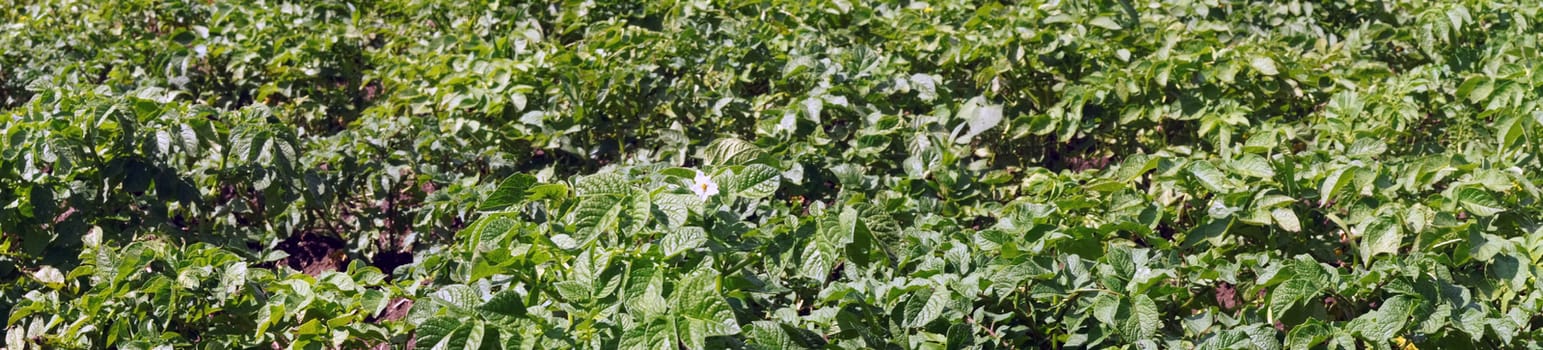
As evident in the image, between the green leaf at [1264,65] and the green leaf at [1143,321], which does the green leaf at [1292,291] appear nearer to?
the green leaf at [1143,321]

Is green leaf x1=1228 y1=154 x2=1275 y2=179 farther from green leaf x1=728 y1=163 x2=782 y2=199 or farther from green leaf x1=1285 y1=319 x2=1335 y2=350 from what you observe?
green leaf x1=728 y1=163 x2=782 y2=199

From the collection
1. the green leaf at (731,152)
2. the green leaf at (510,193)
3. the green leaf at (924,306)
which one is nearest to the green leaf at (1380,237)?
the green leaf at (924,306)

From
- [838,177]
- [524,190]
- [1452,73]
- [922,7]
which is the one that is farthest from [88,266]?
[1452,73]

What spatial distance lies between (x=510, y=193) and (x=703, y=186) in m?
0.31

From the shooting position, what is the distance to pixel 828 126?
351cm

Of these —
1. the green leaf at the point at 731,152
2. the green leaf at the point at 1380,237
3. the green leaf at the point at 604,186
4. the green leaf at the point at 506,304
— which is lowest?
the green leaf at the point at 731,152

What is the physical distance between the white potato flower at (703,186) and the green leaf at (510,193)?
0.26 metres

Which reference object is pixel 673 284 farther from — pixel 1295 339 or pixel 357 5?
pixel 357 5

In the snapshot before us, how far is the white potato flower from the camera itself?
2150 millimetres

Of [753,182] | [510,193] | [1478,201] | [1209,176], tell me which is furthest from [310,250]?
[1478,201]

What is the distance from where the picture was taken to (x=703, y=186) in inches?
85.9

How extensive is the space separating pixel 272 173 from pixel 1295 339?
2212 millimetres

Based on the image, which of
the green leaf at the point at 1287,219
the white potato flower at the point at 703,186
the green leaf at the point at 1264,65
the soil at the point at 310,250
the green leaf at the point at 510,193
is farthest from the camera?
the soil at the point at 310,250

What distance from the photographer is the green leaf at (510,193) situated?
6.68ft
